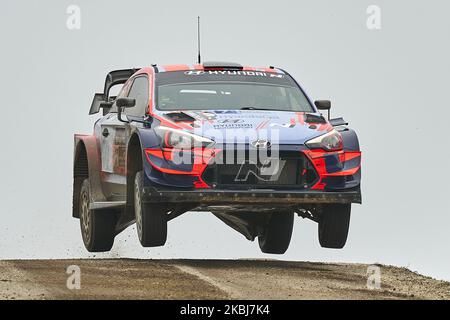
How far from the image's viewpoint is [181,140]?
12062 mm

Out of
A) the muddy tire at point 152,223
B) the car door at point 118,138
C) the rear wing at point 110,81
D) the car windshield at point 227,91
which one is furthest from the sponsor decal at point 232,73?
the rear wing at point 110,81

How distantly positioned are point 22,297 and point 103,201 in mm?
4686

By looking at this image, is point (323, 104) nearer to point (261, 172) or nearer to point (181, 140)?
point (261, 172)

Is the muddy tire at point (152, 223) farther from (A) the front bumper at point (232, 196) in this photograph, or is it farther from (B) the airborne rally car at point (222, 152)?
(A) the front bumper at point (232, 196)

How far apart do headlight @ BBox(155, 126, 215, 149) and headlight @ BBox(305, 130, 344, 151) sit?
963 mm

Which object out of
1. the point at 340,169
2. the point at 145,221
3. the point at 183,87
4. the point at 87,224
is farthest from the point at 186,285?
the point at 87,224

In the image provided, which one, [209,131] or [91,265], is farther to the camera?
[91,265]

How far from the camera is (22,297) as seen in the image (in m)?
9.75

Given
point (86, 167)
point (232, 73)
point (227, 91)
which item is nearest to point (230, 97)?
point (227, 91)

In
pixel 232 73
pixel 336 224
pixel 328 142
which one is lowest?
pixel 336 224

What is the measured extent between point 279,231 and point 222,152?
325 cm

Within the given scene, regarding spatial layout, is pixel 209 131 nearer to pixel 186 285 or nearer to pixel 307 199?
pixel 307 199

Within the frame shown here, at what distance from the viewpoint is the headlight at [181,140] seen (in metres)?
12.0
